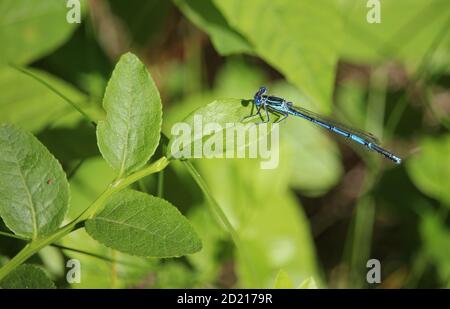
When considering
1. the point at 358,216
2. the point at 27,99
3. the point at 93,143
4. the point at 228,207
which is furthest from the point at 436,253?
the point at 27,99

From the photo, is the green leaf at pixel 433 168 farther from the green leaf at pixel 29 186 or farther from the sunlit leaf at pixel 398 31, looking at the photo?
the green leaf at pixel 29 186

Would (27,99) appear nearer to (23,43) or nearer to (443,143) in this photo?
(23,43)

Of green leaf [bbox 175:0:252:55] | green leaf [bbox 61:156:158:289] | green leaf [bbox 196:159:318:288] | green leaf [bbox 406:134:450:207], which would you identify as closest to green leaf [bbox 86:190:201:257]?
green leaf [bbox 61:156:158:289]

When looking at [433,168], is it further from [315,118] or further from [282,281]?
[282,281]

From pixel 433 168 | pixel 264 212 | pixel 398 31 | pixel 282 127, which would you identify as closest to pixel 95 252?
pixel 264 212

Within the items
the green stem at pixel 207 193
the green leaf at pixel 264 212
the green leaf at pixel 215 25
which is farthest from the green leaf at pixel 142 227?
the green leaf at pixel 264 212

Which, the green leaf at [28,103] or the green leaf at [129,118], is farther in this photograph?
the green leaf at [28,103]

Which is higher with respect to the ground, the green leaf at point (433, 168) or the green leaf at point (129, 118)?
the green leaf at point (433, 168)

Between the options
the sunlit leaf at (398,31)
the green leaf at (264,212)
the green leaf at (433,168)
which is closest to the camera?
the green leaf at (264,212)
